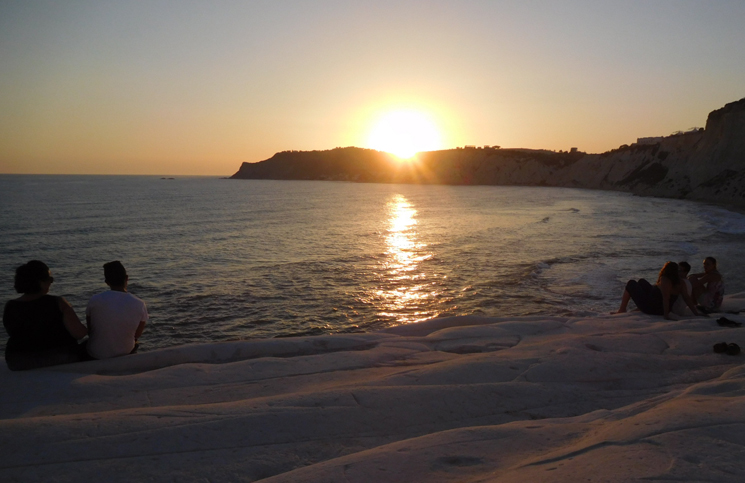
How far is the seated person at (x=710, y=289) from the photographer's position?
359 inches

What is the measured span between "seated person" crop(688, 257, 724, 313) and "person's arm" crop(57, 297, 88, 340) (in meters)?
10.1

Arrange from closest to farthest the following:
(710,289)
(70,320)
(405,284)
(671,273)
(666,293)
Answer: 1. (70,320)
2. (671,273)
3. (666,293)
4. (710,289)
5. (405,284)

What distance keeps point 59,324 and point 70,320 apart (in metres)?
0.14

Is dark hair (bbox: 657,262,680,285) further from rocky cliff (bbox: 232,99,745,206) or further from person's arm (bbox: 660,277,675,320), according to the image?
rocky cliff (bbox: 232,99,745,206)

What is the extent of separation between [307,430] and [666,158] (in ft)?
262

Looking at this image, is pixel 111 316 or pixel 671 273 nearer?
pixel 111 316

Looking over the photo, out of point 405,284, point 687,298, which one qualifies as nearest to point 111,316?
point 687,298

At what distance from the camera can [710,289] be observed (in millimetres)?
9180

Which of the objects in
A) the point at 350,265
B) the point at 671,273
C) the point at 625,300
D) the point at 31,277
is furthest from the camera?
the point at 350,265

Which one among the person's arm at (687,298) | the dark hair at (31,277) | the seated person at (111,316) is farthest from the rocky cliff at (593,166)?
the dark hair at (31,277)

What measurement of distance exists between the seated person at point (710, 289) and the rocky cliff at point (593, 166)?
4263 cm

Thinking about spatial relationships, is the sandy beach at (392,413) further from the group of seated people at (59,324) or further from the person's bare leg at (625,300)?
the person's bare leg at (625,300)

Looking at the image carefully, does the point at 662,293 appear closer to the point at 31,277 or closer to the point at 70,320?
the point at 70,320

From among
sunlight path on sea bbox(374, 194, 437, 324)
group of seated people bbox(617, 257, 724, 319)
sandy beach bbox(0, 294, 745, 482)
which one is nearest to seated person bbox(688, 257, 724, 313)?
group of seated people bbox(617, 257, 724, 319)
